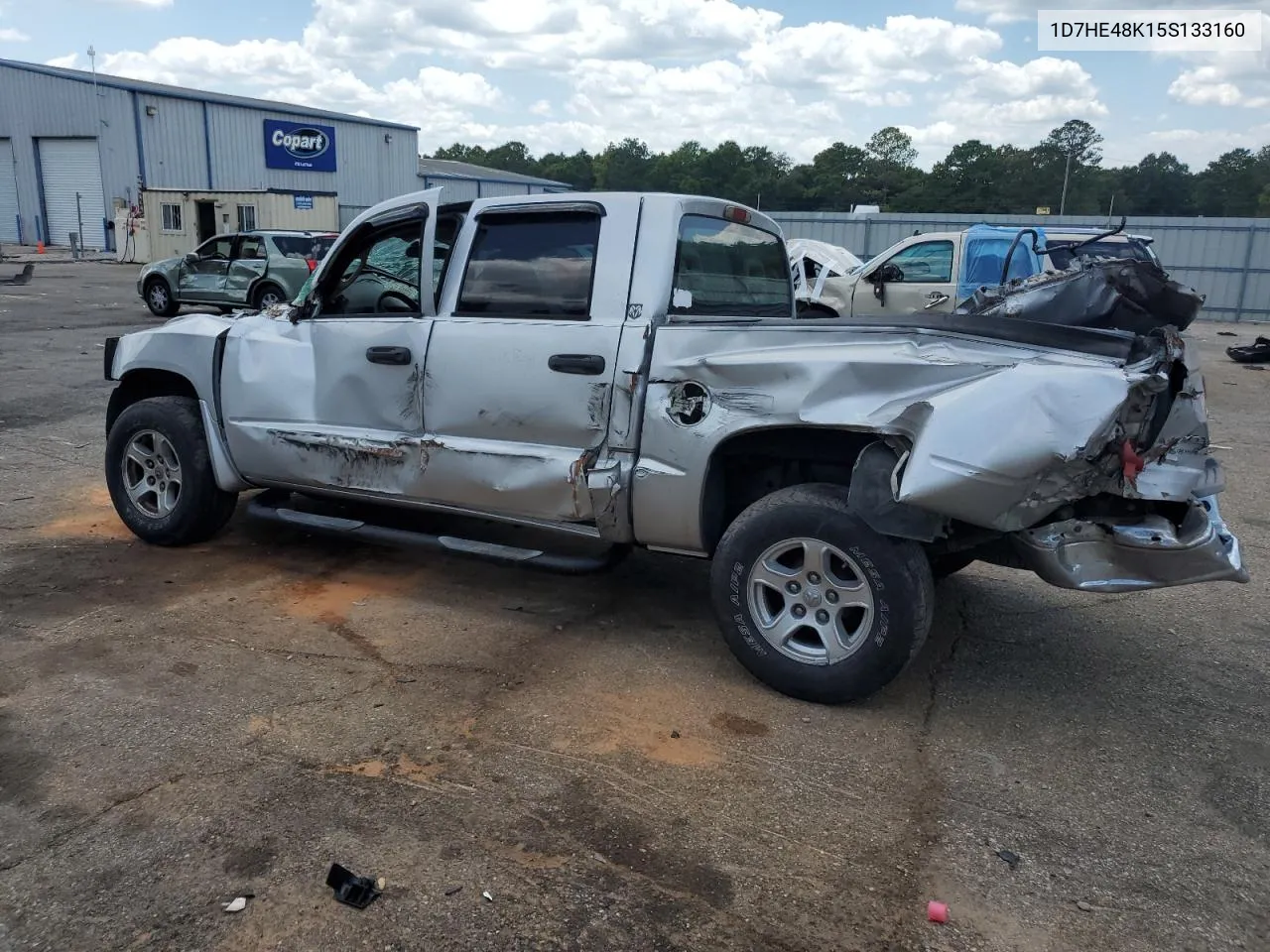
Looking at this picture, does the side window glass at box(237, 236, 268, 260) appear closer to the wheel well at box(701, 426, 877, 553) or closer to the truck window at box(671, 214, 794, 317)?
the truck window at box(671, 214, 794, 317)

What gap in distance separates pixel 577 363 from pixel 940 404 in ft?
5.01

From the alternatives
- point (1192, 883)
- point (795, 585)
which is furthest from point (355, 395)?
point (1192, 883)

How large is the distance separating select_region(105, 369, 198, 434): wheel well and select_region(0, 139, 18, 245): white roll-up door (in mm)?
40703

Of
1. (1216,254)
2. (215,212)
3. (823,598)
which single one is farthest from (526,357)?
(215,212)

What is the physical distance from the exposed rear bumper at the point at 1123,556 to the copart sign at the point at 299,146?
44.2 m

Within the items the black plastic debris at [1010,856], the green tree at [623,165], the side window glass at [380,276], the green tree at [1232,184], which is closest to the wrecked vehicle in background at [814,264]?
the side window glass at [380,276]

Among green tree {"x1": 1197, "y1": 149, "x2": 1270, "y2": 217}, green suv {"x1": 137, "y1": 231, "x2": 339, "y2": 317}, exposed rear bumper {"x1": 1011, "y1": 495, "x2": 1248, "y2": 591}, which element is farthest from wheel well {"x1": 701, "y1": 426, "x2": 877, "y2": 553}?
green tree {"x1": 1197, "y1": 149, "x2": 1270, "y2": 217}

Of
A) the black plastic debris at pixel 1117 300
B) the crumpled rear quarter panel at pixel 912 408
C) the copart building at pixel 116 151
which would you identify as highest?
the copart building at pixel 116 151

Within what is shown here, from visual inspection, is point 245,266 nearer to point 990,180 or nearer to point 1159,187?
point 990,180

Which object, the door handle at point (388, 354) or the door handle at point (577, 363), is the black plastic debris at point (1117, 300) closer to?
the door handle at point (577, 363)

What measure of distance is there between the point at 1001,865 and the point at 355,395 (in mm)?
3480

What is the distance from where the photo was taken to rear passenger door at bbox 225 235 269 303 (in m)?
17.7

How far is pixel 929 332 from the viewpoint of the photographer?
3596mm

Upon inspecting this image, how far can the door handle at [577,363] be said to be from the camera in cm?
412
